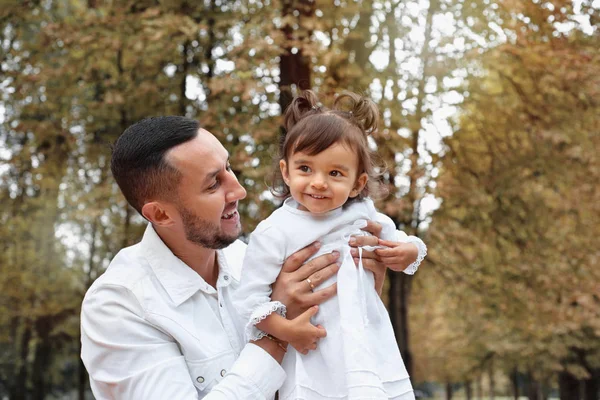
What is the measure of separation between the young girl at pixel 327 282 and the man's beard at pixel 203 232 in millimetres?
113

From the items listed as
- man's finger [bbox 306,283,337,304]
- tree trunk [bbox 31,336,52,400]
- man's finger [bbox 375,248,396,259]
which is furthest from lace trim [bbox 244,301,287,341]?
tree trunk [bbox 31,336,52,400]

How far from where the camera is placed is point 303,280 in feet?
9.52

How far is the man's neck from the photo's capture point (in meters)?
3.05

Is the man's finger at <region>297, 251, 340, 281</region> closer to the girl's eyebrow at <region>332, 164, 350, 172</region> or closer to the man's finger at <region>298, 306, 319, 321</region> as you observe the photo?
the man's finger at <region>298, 306, 319, 321</region>

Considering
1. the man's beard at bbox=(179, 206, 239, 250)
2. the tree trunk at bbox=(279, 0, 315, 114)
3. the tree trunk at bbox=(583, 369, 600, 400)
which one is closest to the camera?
the man's beard at bbox=(179, 206, 239, 250)

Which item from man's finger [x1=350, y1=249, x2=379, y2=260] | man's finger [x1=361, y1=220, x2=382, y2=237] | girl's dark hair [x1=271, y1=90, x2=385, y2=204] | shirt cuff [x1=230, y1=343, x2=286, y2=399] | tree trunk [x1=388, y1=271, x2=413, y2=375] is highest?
girl's dark hair [x1=271, y1=90, x2=385, y2=204]

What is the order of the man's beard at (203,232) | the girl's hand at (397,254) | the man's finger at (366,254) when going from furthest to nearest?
1. the girl's hand at (397,254)
2. the man's finger at (366,254)
3. the man's beard at (203,232)

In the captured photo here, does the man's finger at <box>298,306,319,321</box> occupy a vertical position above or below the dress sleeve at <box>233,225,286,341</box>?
below

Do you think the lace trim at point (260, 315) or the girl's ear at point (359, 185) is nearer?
the lace trim at point (260, 315)

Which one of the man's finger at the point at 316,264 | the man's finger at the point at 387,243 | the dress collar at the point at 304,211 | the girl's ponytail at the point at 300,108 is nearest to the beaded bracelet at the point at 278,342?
the man's finger at the point at 316,264

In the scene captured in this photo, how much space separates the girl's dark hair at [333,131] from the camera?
9.68ft

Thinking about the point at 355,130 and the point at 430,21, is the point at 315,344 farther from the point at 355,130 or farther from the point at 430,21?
the point at 430,21

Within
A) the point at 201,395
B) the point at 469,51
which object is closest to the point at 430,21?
the point at 469,51

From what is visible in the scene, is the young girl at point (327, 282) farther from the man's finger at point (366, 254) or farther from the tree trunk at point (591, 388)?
the tree trunk at point (591, 388)
